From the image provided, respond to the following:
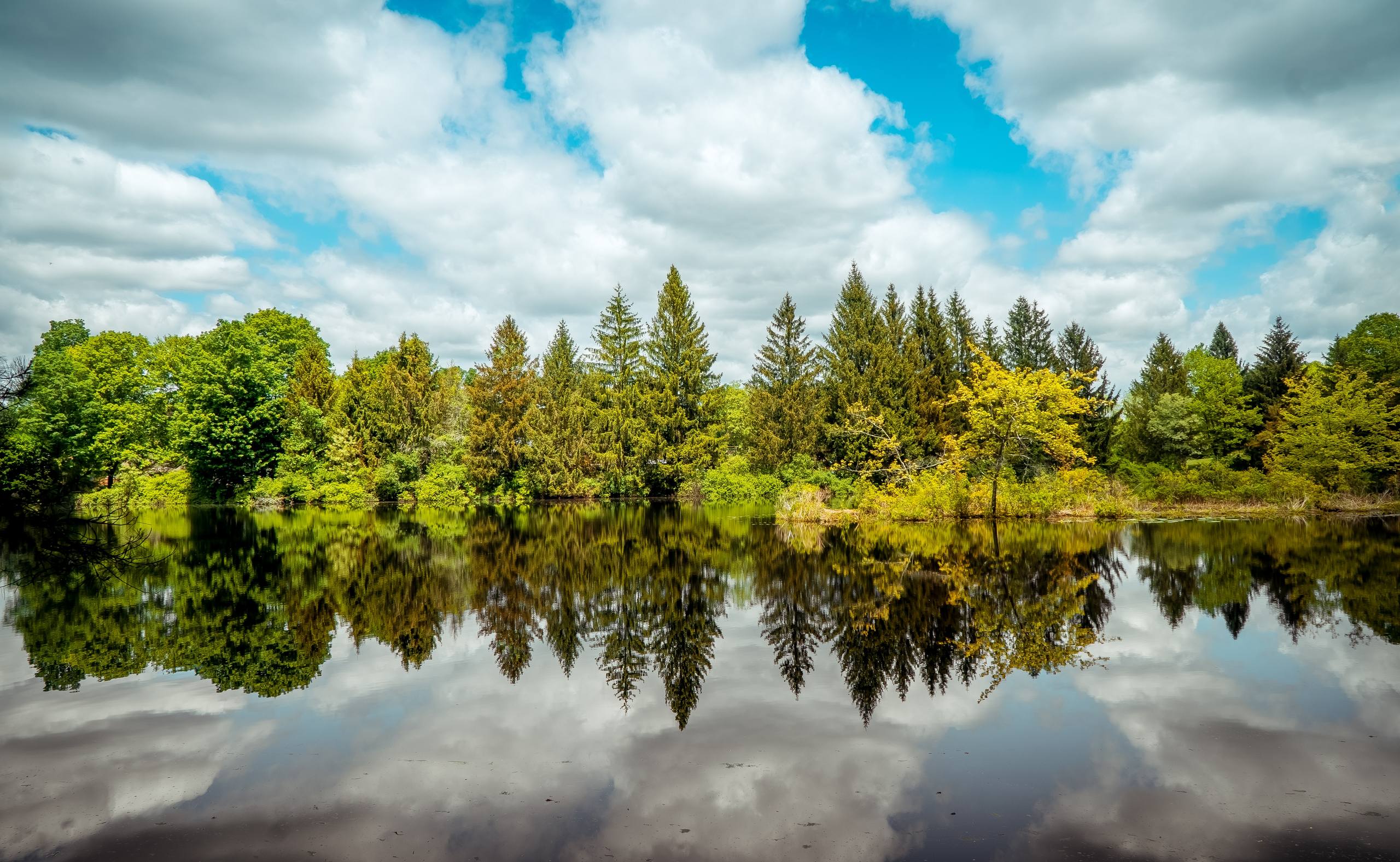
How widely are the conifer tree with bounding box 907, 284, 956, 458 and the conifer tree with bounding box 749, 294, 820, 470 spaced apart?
7676 millimetres

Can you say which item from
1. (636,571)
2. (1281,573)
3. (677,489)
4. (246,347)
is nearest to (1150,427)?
(677,489)

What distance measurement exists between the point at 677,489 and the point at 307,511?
77.2ft

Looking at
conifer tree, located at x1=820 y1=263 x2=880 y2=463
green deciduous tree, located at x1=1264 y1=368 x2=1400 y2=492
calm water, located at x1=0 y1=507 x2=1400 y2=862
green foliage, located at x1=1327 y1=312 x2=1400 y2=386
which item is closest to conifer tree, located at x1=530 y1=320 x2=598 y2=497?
conifer tree, located at x1=820 y1=263 x2=880 y2=463

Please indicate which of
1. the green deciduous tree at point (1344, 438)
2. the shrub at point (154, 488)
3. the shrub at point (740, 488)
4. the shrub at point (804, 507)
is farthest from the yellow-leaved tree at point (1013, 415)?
the shrub at point (154, 488)

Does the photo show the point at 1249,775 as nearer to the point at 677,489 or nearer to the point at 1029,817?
the point at 1029,817

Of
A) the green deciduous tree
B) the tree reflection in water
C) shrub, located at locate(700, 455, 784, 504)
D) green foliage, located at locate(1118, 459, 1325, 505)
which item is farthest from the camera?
shrub, located at locate(700, 455, 784, 504)

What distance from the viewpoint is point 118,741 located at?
6.57 m

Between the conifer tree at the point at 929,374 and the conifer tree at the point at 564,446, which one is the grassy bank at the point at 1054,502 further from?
the conifer tree at the point at 564,446

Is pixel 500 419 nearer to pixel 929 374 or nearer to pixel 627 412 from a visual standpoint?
pixel 627 412

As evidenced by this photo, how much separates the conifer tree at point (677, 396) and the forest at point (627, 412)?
0.14m

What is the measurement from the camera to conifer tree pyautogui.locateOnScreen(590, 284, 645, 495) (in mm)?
50625

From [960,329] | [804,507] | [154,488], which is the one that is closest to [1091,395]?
[960,329]

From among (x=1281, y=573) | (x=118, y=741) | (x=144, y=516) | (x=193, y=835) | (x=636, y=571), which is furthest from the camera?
(x=144, y=516)

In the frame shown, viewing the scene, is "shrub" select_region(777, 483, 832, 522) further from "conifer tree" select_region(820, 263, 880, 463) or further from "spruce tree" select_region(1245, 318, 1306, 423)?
"spruce tree" select_region(1245, 318, 1306, 423)
